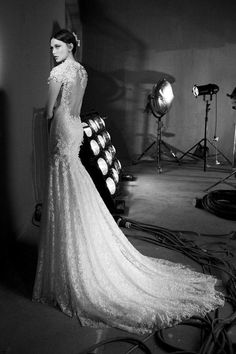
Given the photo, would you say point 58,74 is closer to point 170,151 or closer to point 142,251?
point 142,251

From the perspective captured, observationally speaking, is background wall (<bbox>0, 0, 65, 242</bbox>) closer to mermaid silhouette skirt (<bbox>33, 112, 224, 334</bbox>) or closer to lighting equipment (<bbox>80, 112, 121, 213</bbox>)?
lighting equipment (<bbox>80, 112, 121, 213</bbox>)

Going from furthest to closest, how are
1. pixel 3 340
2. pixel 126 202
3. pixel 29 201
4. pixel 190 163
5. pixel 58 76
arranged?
pixel 190 163 → pixel 126 202 → pixel 29 201 → pixel 58 76 → pixel 3 340

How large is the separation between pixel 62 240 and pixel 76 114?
794 millimetres

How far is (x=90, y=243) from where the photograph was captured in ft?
7.50

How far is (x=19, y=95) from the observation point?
334 centimetres

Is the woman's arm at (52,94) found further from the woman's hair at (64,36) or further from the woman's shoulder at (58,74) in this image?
the woman's hair at (64,36)

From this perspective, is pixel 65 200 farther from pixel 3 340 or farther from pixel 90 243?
pixel 3 340

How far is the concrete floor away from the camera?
196 centimetres

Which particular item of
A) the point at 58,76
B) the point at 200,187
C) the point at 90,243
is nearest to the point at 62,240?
the point at 90,243

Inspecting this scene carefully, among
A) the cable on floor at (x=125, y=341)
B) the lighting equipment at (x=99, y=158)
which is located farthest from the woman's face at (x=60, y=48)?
the cable on floor at (x=125, y=341)

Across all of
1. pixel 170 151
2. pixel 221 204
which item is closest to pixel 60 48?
pixel 221 204

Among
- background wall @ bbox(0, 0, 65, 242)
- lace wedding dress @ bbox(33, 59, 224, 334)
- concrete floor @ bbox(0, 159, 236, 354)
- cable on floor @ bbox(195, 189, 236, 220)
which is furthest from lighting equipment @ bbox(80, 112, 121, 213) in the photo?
lace wedding dress @ bbox(33, 59, 224, 334)

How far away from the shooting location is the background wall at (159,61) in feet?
22.7

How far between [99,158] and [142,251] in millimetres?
1454
